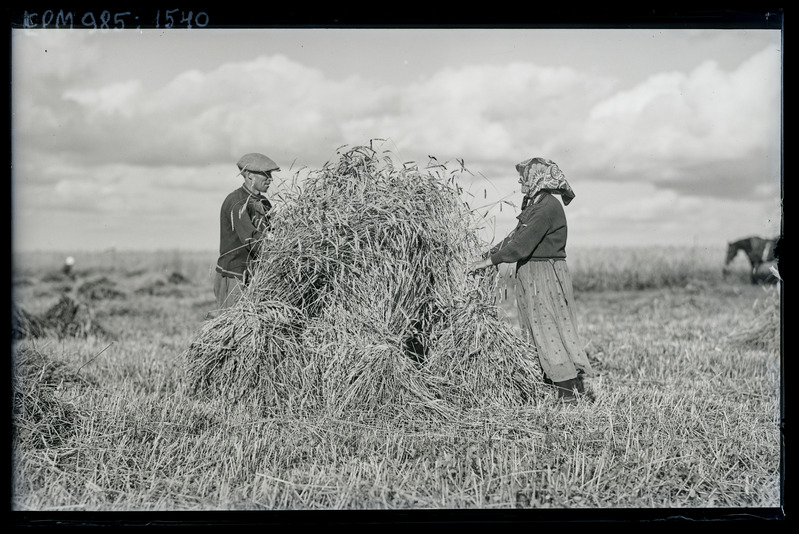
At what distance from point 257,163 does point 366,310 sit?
5.83 feet

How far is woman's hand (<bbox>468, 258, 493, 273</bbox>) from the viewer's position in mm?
5258

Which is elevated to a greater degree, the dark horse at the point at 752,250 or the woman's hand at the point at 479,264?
the dark horse at the point at 752,250

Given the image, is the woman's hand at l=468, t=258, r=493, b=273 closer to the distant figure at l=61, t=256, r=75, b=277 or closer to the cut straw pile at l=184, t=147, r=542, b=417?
the cut straw pile at l=184, t=147, r=542, b=417

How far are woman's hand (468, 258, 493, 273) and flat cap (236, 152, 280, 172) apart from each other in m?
1.79

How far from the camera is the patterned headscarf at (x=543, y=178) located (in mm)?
5609

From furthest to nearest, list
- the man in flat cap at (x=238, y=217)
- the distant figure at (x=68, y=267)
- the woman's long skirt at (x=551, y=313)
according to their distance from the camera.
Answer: the distant figure at (x=68, y=267) < the man in flat cap at (x=238, y=217) < the woman's long skirt at (x=551, y=313)

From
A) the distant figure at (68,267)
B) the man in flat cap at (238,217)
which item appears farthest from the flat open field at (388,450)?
the distant figure at (68,267)

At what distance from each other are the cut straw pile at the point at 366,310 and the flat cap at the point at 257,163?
2.86ft

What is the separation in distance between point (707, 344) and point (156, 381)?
18.4ft

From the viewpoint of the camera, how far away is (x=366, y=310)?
4965mm

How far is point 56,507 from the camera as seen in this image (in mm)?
3842

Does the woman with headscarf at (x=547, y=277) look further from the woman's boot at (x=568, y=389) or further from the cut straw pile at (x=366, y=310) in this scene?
the cut straw pile at (x=366, y=310)
